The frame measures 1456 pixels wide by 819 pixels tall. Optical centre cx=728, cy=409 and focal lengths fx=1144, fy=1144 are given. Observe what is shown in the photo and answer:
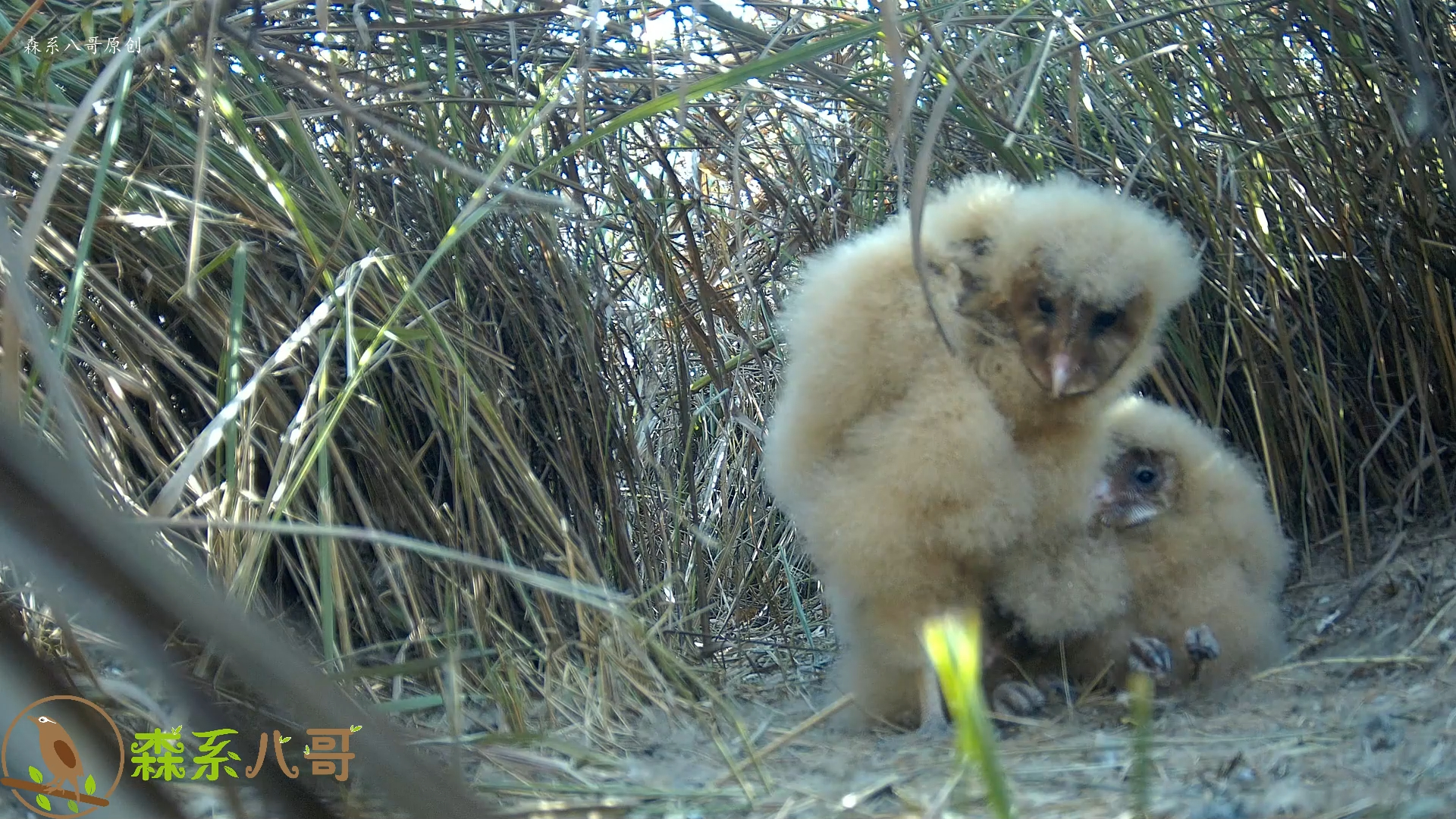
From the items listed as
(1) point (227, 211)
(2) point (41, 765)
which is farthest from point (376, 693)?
(2) point (41, 765)

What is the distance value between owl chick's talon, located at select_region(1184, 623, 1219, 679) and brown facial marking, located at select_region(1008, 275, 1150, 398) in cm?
65

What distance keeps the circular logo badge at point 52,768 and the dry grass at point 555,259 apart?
90cm

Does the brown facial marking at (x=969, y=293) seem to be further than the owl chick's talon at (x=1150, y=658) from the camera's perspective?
No

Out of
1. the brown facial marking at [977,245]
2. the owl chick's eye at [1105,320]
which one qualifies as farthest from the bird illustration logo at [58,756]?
the owl chick's eye at [1105,320]

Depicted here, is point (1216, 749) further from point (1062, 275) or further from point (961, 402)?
point (1062, 275)

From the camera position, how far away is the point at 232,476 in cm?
226

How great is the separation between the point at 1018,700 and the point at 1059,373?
0.74 meters

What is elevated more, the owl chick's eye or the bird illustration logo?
the owl chick's eye

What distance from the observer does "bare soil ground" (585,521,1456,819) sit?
172 cm

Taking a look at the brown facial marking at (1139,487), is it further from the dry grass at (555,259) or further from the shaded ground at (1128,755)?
the dry grass at (555,259)

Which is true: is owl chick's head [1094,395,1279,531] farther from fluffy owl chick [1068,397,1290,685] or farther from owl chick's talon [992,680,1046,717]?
owl chick's talon [992,680,1046,717]

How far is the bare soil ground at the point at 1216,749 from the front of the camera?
1.72 meters

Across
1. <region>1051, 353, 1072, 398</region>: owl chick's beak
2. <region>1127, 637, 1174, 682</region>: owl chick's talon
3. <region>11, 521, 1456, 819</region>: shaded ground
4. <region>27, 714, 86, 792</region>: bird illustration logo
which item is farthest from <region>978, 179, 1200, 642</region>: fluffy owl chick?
<region>27, 714, 86, 792</region>: bird illustration logo

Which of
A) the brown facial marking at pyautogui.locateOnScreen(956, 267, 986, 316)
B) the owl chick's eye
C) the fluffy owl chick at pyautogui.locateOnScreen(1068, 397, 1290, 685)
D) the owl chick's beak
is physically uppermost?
the brown facial marking at pyautogui.locateOnScreen(956, 267, 986, 316)
